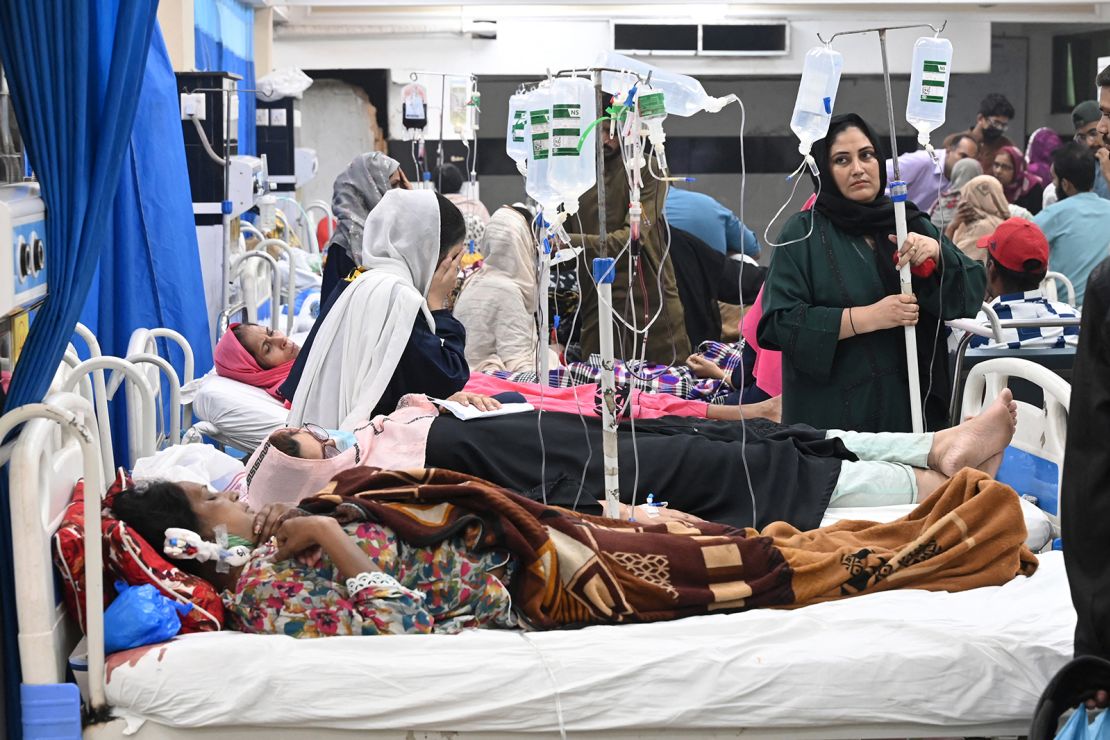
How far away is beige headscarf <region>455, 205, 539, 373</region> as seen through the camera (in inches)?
190

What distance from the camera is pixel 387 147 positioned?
34.9 ft

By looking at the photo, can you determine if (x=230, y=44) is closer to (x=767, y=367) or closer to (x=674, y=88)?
(x=767, y=367)

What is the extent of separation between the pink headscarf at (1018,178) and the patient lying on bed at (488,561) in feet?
20.7

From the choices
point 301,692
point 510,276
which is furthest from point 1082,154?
point 301,692

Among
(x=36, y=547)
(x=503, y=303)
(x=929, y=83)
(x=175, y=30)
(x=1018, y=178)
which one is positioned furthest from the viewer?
(x=1018, y=178)

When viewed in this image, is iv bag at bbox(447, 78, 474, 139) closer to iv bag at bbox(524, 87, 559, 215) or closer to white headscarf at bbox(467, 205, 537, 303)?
white headscarf at bbox(467, 205, 537, 303)

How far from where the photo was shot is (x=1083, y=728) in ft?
5.55

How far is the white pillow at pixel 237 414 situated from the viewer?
4031 millimetres

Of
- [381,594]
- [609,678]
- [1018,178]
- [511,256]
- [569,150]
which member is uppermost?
[1018,178]

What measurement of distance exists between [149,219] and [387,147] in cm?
642

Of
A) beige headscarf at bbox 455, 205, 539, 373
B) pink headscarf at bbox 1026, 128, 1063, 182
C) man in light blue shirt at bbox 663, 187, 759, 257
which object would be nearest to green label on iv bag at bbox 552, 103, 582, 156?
beige headscarf at bbox 455, 205, 539, 373

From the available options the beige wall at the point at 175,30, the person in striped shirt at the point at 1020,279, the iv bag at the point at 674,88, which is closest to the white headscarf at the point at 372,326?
the iv bag at the point at 674,88

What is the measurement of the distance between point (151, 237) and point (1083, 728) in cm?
361

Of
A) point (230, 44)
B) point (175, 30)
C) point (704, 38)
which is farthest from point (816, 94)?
point (704, 38)
